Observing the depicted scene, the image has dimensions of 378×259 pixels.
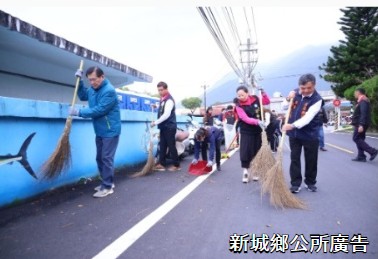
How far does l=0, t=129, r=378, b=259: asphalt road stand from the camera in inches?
112

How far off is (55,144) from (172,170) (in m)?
2.69

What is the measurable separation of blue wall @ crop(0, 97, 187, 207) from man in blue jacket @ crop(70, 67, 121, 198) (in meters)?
0.49

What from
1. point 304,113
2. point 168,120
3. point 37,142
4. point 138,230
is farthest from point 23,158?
point 304,113

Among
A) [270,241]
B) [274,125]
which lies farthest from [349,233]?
[274,125]

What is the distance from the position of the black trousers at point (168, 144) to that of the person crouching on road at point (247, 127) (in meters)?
1.74

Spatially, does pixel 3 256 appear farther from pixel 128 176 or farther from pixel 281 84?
pixel 281 84

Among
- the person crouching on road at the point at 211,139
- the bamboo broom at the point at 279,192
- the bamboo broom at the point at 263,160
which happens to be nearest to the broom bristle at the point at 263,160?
the bamboo broom at the point at 263,160

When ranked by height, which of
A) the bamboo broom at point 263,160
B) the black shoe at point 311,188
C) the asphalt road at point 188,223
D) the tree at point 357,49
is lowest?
the asphalt road at point 188,223

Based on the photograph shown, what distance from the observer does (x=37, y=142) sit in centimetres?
475

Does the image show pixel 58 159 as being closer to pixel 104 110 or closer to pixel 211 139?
pixel 104 110

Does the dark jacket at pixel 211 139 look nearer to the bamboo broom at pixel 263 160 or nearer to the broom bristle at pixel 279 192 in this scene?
the bamboo broom at pixel 263 160

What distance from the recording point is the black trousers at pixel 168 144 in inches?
273

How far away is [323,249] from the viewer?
9.30 feet

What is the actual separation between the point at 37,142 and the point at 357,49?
96.3ft
